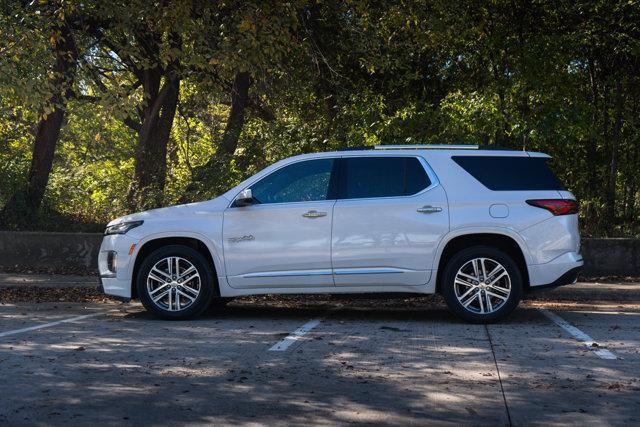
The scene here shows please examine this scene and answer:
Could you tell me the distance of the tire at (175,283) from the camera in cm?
959

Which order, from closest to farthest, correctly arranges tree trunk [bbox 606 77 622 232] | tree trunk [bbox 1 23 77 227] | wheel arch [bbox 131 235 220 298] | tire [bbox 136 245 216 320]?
tire [bbox 136 245 216 320]
wheel arch [bbox 131 235 220 298]
tree trunk [bbox 1 23 77 227]
tree trunk [bbox 606 77 622 232]

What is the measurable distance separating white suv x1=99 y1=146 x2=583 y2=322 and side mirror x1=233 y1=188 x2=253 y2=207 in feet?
0.05

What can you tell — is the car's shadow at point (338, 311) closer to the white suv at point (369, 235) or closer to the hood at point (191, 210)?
the white suv at point (369, 235)

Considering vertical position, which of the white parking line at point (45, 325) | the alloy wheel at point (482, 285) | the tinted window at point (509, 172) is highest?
the tinted window at point (509, 172)

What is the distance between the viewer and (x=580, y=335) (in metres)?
8.57

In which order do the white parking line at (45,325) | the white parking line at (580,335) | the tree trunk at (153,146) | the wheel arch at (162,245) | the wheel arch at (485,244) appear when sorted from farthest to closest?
the tree trunk at (153,146), the wheel arch at (162,245), the wheel arch at (485,244), the white parking line at (45,325), the white parking line at (580,335)

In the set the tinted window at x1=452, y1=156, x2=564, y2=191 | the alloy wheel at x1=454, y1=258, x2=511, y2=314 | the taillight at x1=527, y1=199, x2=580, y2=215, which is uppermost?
the tinted window at x1=452, y1=156, x2=564, y2=191

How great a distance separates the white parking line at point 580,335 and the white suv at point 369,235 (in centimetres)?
49

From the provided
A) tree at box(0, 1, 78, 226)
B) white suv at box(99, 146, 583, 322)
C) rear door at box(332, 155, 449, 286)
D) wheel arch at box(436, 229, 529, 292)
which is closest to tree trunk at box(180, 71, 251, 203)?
tree at box(0, 1, 78, 226)

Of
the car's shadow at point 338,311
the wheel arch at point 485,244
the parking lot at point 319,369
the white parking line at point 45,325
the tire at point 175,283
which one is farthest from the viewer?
the car's shadow at point 338,311

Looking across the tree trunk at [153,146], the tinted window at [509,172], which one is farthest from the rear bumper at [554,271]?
the tree trunk at [153,146]

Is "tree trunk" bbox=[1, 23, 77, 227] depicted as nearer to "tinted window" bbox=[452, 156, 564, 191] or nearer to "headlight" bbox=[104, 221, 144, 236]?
"headlight" bbox=[104, 221, 144, 236]

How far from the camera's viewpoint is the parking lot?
5484mm

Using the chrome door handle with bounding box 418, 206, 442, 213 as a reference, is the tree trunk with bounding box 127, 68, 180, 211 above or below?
above
